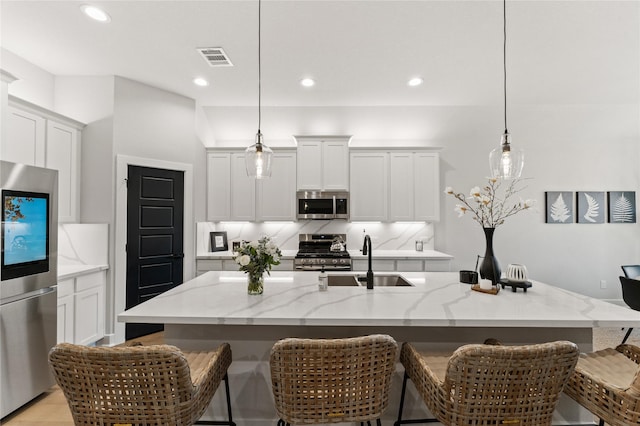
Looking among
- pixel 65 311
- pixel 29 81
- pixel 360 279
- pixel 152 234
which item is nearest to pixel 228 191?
pixel 152 234

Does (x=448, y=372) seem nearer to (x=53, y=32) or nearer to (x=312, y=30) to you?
(x=312, y=30)

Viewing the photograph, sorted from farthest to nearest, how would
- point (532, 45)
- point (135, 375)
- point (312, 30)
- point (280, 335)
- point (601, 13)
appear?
point (532, 45) < point (312, 30) < point (601, 13) < point (280, 335) < point (135, 375)

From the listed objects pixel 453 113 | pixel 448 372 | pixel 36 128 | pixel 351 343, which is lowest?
pixel 448 372

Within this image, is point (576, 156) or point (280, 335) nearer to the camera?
point (280, 335)

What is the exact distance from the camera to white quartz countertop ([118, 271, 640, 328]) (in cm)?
156

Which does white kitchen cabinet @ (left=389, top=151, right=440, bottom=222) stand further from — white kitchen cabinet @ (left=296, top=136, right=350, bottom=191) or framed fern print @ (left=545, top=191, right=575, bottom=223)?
framed fern print @ (left=545, top=191, right=575, bottom=223)

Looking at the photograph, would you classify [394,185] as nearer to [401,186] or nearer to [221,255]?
[401,186]

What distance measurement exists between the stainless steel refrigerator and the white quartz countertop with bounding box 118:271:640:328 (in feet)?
3.85

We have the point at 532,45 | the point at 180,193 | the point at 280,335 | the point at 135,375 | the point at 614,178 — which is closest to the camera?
the point at 135,375

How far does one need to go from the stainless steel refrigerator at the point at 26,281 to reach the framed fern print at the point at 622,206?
6.92 meters

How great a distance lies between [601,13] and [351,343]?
3267 millimetres

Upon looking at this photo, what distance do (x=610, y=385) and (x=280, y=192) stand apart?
3805mm

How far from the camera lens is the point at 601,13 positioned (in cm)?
249

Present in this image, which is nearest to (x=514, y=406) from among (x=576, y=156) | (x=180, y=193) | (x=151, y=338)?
(x=151, y=338)
